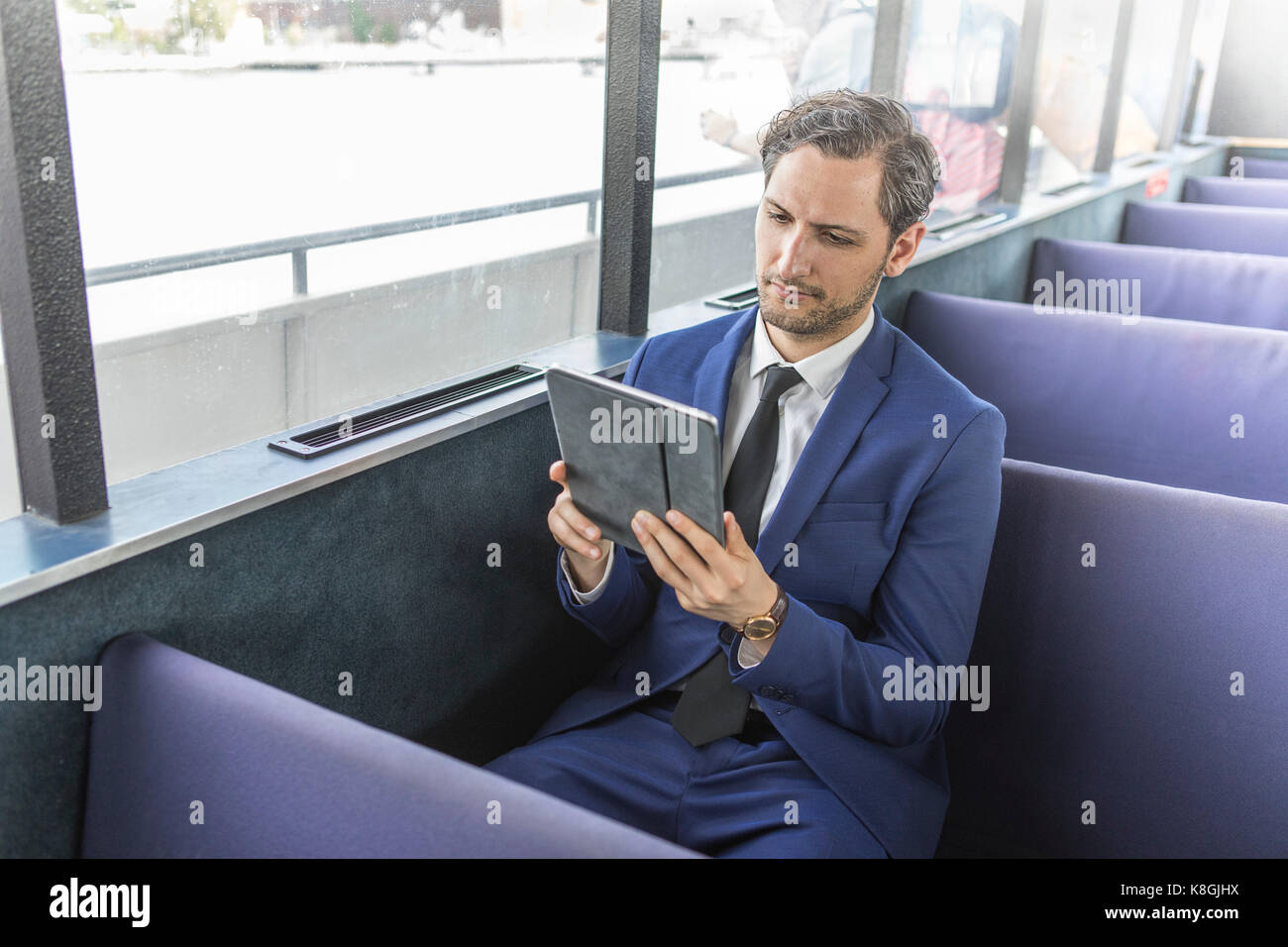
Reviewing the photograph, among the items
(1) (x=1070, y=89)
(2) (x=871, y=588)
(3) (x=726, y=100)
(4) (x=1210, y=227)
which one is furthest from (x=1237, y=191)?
(2) (x=871, y=588)

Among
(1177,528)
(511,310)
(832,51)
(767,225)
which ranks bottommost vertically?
(1177,528)

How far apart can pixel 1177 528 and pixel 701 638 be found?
0.60 meters

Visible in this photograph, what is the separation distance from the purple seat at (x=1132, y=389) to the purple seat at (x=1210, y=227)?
69.0 inches

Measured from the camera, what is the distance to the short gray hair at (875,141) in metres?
1.38

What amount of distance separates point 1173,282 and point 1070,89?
81.1 inches

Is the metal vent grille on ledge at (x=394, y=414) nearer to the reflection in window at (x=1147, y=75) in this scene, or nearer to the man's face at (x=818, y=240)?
the man's face at (x=818, y=240)

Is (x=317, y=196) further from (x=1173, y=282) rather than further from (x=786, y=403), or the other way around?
(x=1173, y=282)

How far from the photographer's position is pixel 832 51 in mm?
2963

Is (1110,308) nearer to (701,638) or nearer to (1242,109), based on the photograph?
(701,638)

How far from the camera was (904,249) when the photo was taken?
1473mm

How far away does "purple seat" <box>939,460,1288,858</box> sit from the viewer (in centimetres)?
133

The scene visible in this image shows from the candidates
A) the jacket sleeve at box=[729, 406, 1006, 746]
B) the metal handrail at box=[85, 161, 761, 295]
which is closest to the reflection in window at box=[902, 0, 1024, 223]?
the metal handrail at box=[85, 161, 761, 295]

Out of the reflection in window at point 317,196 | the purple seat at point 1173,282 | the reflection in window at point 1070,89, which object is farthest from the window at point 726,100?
the reflection in window at point 1070,89
